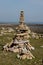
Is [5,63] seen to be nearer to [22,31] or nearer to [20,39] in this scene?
[20,39]

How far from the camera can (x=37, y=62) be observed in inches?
1065

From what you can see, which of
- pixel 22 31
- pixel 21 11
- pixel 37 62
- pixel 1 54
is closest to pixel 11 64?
pixel 37 62

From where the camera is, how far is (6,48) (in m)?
35.1

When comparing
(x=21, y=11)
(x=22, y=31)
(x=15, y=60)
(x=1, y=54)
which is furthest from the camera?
(x=21, y=11)

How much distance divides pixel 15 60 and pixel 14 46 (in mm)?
7895

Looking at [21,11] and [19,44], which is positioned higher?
[21,11]

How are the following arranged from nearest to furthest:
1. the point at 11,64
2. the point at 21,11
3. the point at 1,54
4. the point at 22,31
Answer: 1. the point at 11,64
2. the point at 1,54
3. the point at 22,31
4. the point at 21,11

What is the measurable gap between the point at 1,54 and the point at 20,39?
6391mm

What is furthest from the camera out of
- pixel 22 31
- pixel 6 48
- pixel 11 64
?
pixel 22 31

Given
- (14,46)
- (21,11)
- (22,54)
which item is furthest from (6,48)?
(21,11)

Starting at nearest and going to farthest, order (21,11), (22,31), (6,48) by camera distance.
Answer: (6,48) → (22,31) → (21,11)

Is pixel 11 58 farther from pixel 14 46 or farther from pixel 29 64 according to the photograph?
pixel 14 46

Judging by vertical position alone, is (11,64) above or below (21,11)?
below

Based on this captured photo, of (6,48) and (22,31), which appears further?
(22,31)
